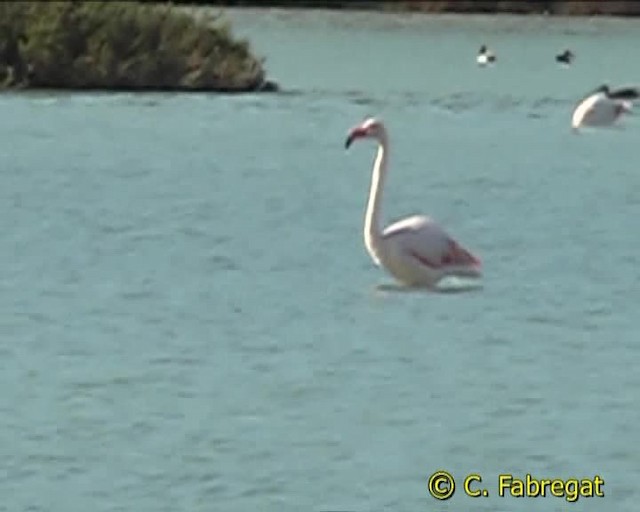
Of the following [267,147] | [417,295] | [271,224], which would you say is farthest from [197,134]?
[417,295]

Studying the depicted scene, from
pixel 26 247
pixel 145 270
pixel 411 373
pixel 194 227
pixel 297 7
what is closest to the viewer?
pixel 411 373

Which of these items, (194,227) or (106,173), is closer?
(194,227)

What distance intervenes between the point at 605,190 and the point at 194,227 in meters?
4.56

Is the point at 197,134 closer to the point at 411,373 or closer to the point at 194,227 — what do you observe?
the point at 194,227

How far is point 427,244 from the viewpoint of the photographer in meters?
13.5

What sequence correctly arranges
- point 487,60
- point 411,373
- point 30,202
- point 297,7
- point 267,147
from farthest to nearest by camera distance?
point 297,7, point 487,60, point 267,147, point 30,202, point 411,373

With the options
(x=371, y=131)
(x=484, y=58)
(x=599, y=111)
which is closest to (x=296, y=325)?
(x=371, y=131)

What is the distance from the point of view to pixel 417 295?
44.8 ft

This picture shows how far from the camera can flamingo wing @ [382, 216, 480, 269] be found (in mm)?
13523
